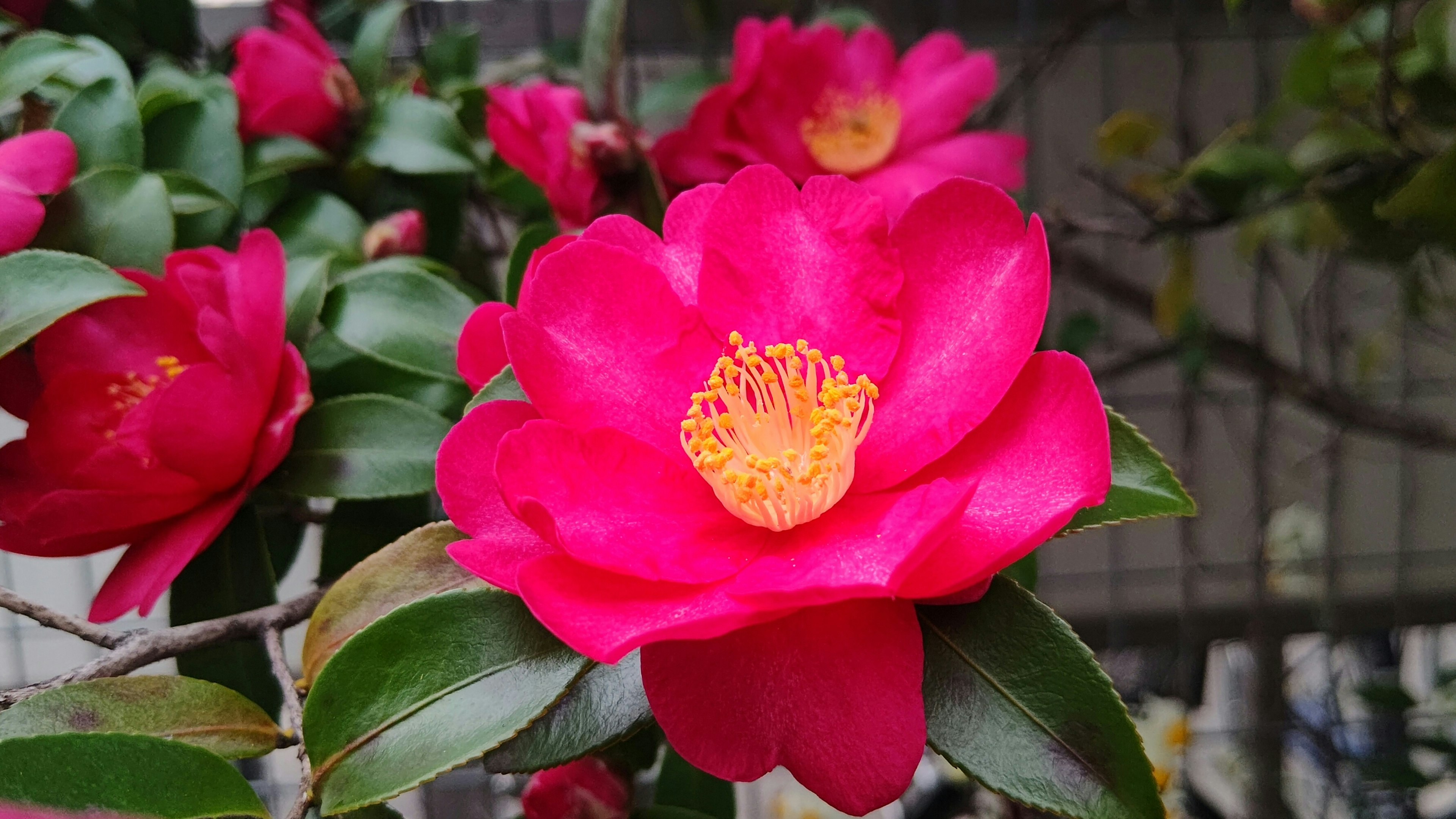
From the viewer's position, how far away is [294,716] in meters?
0.31

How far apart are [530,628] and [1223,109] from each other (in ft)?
4.03

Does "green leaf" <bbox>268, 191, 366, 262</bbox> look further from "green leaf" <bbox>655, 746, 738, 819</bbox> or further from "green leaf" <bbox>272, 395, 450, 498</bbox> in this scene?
"green leaf" <bbox>655, 746, 738, 819</bbox>

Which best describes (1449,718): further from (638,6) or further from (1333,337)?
(638,6)

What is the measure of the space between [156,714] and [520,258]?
0.25 m

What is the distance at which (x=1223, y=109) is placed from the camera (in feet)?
3.93

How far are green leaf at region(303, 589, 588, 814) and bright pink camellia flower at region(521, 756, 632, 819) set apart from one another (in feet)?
0.53

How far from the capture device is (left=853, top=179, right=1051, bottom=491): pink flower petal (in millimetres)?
292

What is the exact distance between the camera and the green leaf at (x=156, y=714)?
0.95 feet

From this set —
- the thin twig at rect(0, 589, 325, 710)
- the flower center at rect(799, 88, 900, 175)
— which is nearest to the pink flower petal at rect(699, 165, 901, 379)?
the thin twig at rect(0, 589, 325, 710)

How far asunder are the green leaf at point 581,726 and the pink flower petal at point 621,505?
Result: 37 millimetres

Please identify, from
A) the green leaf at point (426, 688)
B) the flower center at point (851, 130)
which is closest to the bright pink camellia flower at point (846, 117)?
the flower center at point (851, 130)

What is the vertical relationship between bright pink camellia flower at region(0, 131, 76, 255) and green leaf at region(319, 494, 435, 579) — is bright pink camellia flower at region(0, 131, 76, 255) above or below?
above

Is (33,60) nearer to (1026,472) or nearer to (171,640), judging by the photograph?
(171,640)

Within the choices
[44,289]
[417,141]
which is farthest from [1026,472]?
[417,141]
